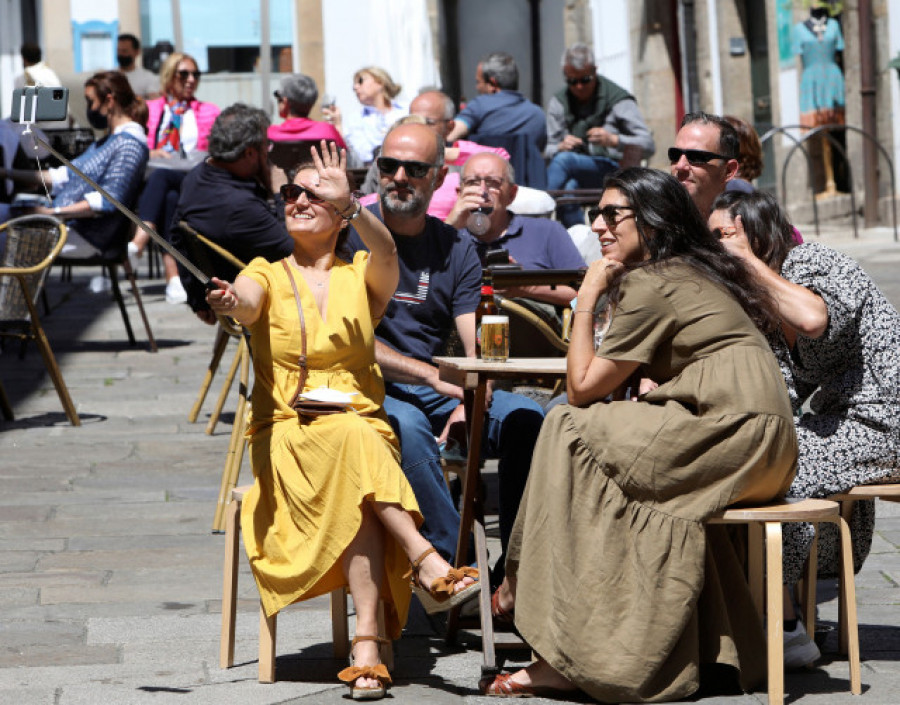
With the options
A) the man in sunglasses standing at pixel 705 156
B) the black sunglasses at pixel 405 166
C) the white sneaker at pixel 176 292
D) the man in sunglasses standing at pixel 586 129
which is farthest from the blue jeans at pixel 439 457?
the white sneaker at pixel 176 292

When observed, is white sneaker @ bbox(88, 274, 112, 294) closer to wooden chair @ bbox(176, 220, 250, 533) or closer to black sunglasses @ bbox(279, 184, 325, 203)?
wooden chair @ bbox(176, 220, 250, 533)

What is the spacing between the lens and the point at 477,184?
670cm

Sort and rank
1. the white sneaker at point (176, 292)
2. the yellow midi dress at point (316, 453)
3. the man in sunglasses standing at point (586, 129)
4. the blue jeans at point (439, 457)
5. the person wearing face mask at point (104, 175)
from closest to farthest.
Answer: the yellow midi dress at point (316, 453) < the blue jeans at point (439, 457) < the person wearing face mask at point (104, 175) < the man in sunglasses standing at point (586, 129) < the white sneaker at point (176, 292)

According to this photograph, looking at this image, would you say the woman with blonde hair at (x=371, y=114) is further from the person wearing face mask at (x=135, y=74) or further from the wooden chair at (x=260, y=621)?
the wooden chair at (x=260, y=621)

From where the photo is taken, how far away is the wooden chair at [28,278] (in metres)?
8.71

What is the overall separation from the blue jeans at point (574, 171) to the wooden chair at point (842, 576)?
293 inches

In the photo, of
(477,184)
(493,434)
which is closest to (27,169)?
(477,184)

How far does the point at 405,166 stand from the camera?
5500 mm

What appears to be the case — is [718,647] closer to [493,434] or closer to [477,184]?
[493,434]

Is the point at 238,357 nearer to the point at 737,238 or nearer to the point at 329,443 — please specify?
the point at 329,443

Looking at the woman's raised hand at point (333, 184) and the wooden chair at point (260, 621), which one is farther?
the woman's raised hand at point (333, 184)

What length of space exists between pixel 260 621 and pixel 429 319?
1365 mm

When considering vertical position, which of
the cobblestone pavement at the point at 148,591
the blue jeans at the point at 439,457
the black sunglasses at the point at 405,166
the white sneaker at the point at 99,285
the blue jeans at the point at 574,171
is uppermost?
the black sunglasses at the point at 405,166

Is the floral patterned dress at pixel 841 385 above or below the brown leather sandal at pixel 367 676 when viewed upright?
above
